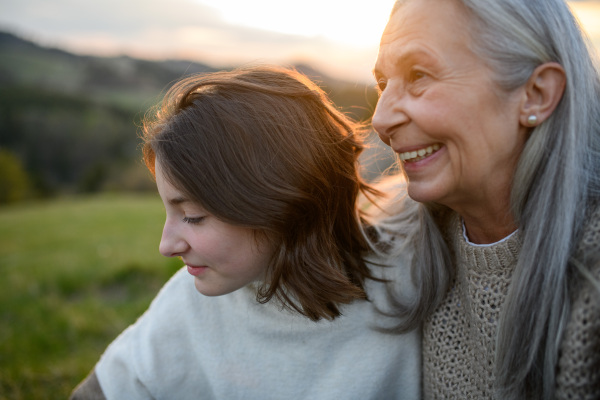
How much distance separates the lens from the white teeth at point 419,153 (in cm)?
175

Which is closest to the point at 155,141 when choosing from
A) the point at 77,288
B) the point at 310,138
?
the point at 310,138

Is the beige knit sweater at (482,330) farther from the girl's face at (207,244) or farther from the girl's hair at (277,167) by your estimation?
the girl's face at (207,244)

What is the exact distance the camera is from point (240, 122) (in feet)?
6.16

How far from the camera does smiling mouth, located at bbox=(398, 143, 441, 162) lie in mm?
1754

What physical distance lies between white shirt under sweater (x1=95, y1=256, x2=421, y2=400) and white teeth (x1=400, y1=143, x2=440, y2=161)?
0.65m

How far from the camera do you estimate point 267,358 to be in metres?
2.14

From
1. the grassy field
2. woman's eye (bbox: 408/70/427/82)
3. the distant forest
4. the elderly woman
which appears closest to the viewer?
the elderly woman

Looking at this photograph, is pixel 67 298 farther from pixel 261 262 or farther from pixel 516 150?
pixel 516 150

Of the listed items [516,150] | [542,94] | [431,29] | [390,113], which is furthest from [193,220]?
[542,94]

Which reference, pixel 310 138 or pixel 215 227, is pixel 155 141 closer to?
pixel 215 227

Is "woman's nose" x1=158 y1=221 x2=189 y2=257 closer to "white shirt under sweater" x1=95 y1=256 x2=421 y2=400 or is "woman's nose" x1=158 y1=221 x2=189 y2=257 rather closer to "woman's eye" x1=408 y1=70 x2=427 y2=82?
"white shirt under sweater" x1=95 y1=256 x2=421 y2=400

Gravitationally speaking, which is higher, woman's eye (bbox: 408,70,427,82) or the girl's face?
woman's eye (bbox: 408,70,427,82)

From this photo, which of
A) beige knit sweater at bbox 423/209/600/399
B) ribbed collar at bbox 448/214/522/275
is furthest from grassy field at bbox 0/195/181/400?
ribbed collar at bbox 448/214/522/275

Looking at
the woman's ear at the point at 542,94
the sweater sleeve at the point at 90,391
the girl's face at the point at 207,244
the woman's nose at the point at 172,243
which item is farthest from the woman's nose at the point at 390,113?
the sweater sleeve at the point at 90,391
